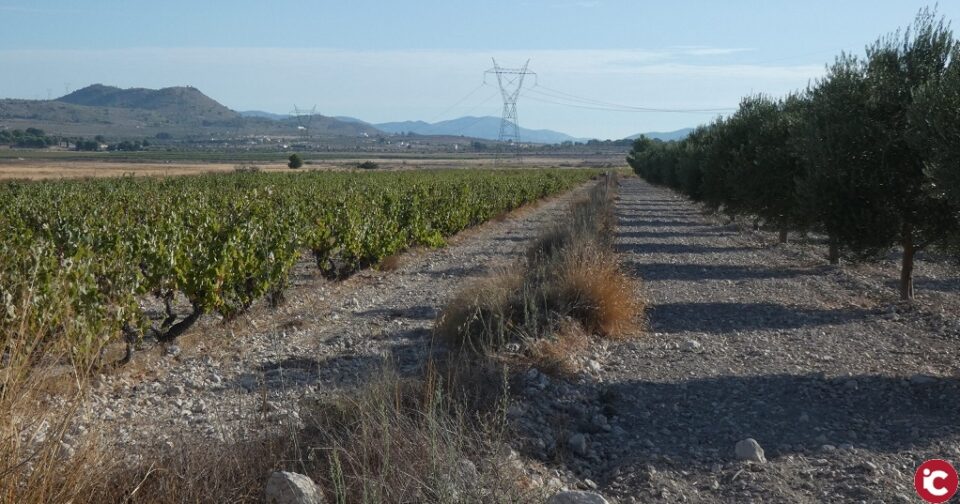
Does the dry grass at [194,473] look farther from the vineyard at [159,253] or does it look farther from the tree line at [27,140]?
the tree line at [27,140]

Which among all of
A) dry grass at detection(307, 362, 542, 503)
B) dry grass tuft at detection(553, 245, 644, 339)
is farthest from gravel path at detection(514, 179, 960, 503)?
dry grass at detection(307, 362, 542, 503)

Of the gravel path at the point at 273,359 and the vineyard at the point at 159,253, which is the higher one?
the vineyard at the point at 159,253

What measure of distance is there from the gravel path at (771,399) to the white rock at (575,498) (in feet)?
3.63

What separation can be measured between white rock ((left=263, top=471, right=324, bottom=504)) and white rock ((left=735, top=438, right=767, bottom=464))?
328 centimetres

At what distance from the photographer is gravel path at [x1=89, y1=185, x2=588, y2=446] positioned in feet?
23.1

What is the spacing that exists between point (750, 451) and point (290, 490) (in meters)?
3.49

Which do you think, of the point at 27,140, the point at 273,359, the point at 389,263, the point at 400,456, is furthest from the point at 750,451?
the point at 27,140

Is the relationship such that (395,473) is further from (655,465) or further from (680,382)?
(680,382)

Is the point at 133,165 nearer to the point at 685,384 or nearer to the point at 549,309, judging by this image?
the point at 549,309

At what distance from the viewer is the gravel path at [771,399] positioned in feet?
20.6

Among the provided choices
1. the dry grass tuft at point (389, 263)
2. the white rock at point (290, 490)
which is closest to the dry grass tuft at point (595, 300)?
the white rock at point (290, 490)

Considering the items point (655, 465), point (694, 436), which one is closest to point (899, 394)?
point (694, 436)

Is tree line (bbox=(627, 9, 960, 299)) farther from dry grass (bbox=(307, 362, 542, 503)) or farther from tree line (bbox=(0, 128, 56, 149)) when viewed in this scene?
tree line (bbox=(0, 128, 56, 149))

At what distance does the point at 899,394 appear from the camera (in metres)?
8.62
